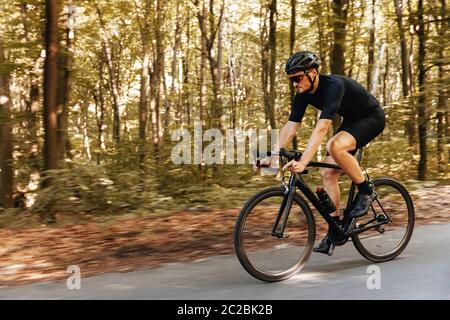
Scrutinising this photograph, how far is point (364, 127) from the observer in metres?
4.59

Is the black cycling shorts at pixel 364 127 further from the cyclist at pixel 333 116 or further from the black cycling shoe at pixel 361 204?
the black cycling shoe at pixel 361 204

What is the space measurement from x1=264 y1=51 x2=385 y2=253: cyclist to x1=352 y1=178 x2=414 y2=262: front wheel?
20 centimetres

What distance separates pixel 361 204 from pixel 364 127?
79 cm

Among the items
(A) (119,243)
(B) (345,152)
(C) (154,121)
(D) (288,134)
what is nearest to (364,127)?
(B) (345,152)

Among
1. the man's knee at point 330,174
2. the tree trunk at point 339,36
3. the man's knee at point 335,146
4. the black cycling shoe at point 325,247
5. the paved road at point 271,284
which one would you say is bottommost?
the paved road at point 271,284

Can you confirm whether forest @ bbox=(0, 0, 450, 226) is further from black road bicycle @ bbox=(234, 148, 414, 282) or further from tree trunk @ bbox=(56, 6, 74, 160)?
black road bicycle @ bbox=(234, 148, 414, 282)

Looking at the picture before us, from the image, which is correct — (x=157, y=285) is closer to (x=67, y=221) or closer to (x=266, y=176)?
(x=67, y=221)

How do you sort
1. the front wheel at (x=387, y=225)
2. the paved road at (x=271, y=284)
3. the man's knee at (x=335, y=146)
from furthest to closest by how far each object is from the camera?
the front wheel at (x=387, y=225)
the man's knee at (x=335, y=146)
the paved road at (x=271, y=284)

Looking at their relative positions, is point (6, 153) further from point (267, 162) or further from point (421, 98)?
point (421, 98)

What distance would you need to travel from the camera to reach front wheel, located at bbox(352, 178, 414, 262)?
477 cm

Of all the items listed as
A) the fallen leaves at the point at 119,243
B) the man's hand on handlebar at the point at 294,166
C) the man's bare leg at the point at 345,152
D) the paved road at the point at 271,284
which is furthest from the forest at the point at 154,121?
the man's hand on handlebar at the point at 294,166

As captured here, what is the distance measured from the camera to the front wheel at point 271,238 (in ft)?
13.3

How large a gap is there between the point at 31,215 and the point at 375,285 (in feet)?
20.9

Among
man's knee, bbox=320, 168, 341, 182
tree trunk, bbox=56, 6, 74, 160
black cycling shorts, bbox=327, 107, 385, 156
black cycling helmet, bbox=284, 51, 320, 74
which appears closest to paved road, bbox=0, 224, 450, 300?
man's knee, bbox=320, 168, 341, 182
